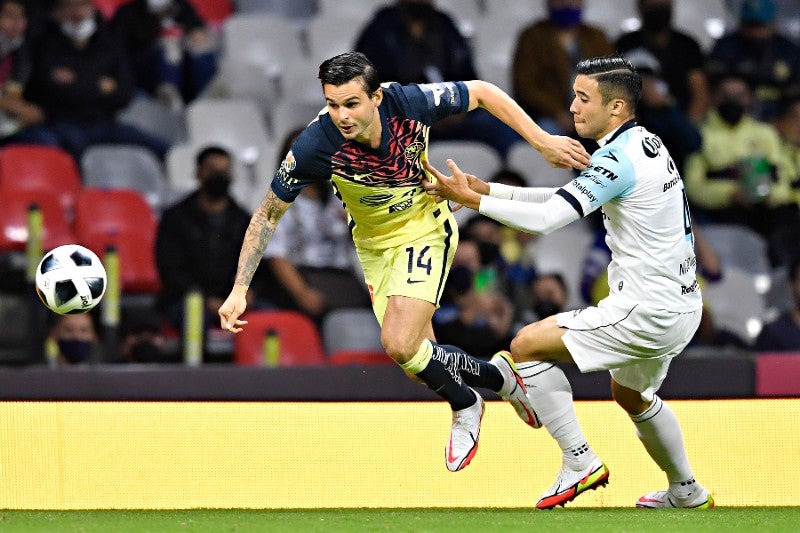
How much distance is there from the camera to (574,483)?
6066 millimetres

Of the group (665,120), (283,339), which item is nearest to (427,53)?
(665,120)

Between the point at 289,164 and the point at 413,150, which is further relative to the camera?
the point at 413,150

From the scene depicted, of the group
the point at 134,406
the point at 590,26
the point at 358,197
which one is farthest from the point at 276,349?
the point at 590,26

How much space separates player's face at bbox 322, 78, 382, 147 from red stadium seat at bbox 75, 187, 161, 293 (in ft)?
12.0

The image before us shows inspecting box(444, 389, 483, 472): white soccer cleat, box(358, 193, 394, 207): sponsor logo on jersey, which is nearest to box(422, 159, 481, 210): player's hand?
box(358, 193, 394, 207): sponsor logo on jersey

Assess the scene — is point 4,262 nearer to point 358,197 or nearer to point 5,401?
point 5,401

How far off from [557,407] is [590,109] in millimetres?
1339

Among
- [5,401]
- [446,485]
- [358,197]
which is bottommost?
[446,485]

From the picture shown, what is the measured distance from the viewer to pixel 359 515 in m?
5.79

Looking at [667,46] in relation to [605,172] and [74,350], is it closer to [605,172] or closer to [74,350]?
[74,350]

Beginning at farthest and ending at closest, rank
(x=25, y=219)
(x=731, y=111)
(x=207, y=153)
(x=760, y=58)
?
(x=760, y=58)
(x=731, y=111)
(x=207, y=153)
(x=25, y=219)

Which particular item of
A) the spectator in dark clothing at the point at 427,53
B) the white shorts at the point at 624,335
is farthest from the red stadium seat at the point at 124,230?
the white shorts at the point at 624,335

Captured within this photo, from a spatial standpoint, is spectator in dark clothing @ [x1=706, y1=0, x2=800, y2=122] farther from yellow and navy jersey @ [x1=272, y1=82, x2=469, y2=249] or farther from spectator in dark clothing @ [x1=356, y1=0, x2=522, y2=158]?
yellow and navy jersey @ [x1=272, y1=82, x2=469, y2=249]

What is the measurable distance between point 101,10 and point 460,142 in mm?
3282
